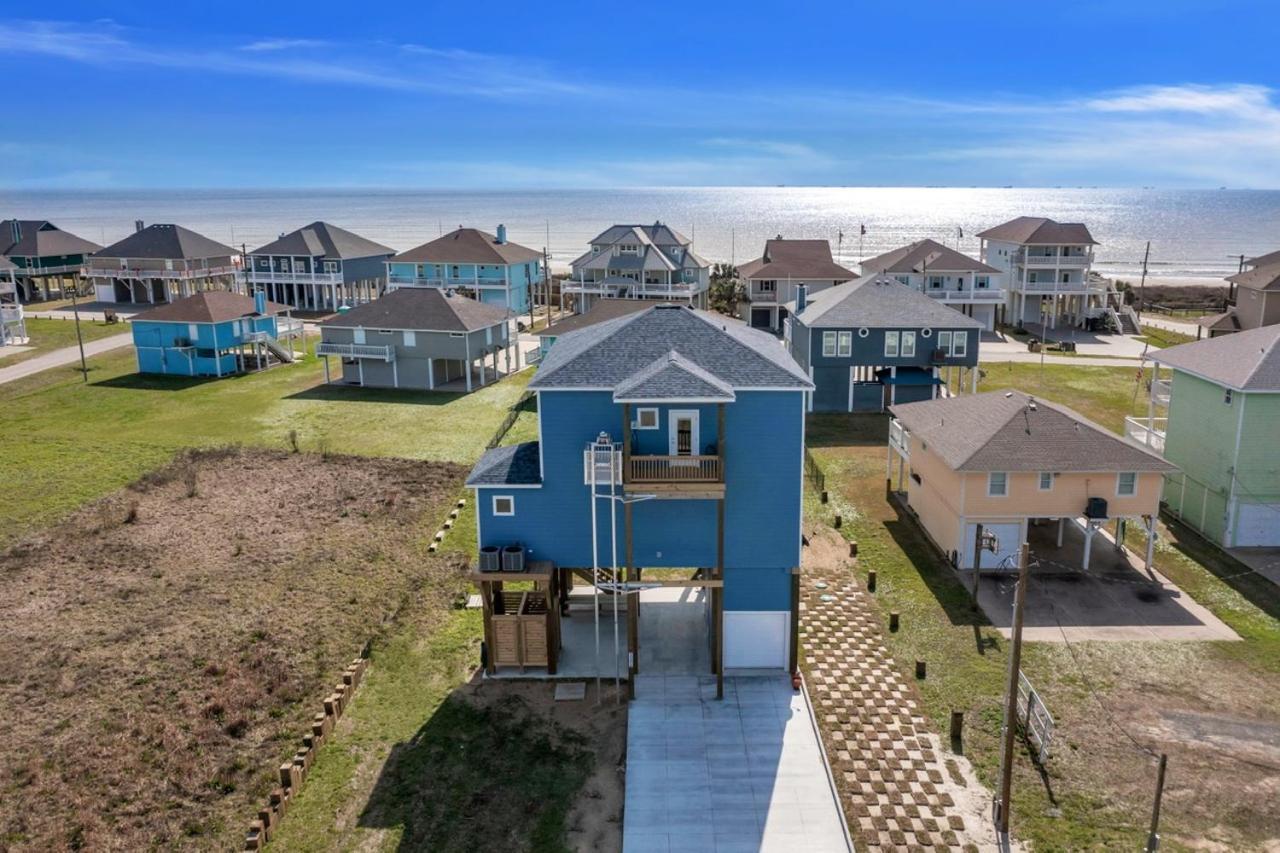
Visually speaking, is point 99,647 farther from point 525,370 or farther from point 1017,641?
point 525,370

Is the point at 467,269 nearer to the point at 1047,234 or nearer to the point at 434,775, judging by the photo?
the point at 1047,234

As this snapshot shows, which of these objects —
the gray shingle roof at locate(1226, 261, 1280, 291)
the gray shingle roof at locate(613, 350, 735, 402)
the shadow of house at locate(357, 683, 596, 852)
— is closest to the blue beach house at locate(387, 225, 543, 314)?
the gray shingle roof at locate(1226, 261, 1280, 291)

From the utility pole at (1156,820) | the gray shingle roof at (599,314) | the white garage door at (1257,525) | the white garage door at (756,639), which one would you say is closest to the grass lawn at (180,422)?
the gray shingle roof at (599,314)

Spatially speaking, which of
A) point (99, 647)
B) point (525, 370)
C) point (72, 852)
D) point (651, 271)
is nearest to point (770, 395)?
point (72, 852)

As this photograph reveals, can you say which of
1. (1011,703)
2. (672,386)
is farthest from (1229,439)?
A: (672,386)

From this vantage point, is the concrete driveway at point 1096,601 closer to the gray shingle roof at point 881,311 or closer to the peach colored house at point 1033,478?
the peach colored house at point 1033,478

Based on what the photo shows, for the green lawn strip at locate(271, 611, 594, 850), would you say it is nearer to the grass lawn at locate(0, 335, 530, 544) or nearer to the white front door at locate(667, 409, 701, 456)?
the white front door at locate(667, 409, 701, 456)

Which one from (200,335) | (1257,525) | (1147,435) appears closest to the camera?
(1257,525)
